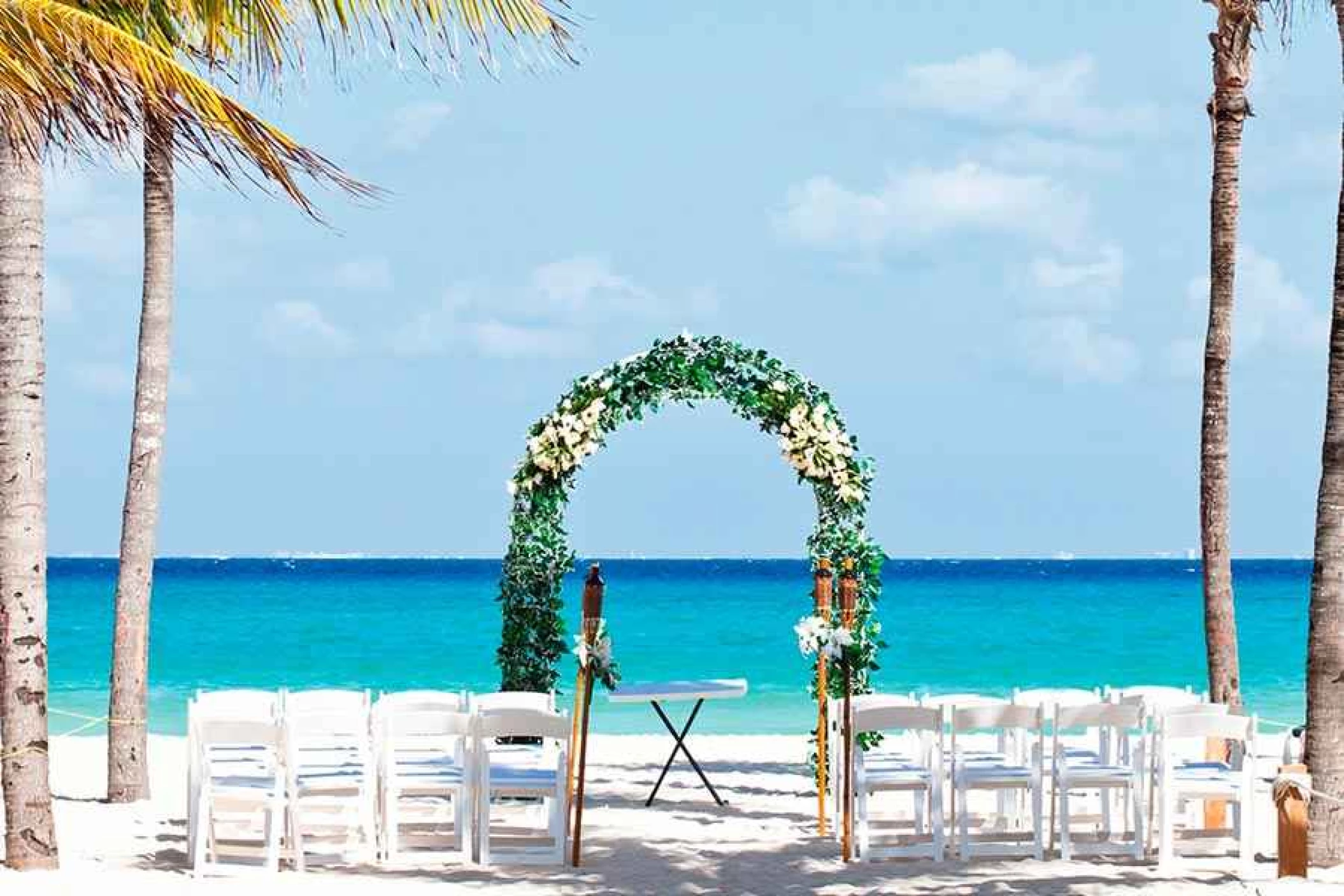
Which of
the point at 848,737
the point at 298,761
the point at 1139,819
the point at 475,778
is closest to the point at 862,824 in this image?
the point at 848,737

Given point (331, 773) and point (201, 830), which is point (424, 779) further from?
point (201, 830)

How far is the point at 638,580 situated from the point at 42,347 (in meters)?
79.3

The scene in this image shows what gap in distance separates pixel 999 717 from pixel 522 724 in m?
2.37

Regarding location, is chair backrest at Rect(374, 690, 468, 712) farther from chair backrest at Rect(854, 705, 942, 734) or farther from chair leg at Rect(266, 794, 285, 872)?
chair backrest at Rect(854, 705, 942, 734)

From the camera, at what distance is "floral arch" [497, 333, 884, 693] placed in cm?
1324

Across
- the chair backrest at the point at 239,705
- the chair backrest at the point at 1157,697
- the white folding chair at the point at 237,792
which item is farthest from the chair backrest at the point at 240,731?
the chair backrest at the point at 1157,697

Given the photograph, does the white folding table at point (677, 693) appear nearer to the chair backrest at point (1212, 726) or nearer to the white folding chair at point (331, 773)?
the white folding chair at point (331, 773)

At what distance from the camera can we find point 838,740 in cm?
1217

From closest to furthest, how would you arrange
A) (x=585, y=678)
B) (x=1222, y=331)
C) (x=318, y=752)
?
1. (x=585, y=678)
2. (x=318, y=752)
3. (x=1222, y=331)

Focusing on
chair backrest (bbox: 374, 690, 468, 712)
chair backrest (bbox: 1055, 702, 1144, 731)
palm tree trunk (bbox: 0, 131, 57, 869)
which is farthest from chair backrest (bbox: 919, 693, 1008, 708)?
palm tree trunk (bbox: 0, 131, 57, 869)

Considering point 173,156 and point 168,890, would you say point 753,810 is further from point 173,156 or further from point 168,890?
point 173,156

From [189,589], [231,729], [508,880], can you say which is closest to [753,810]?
[508,880]

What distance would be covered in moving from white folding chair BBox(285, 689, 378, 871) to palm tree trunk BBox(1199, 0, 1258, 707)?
5.31m

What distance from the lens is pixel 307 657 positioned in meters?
42.9
